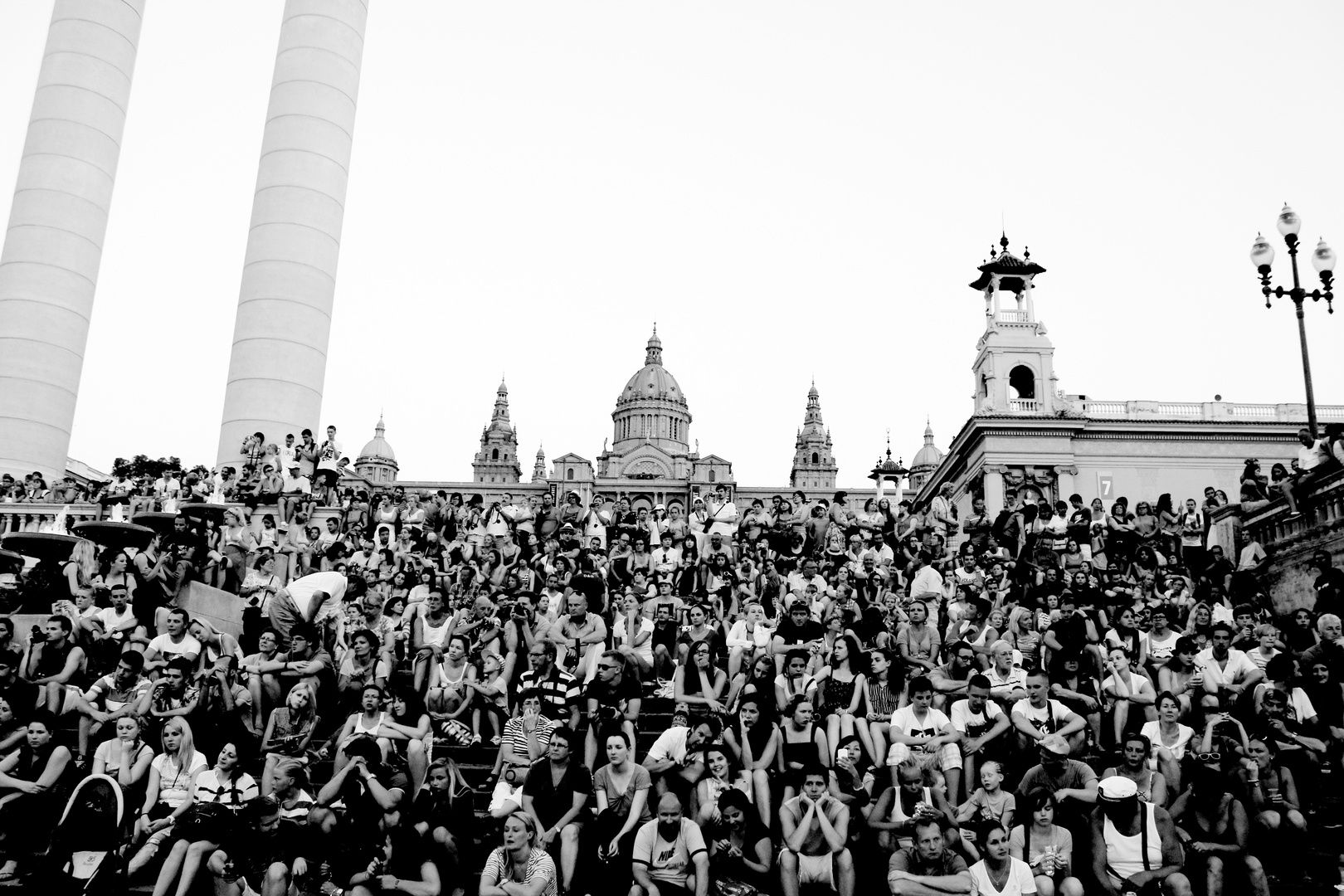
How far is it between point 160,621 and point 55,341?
16223 millimetres

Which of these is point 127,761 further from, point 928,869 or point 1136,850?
point 1136,850

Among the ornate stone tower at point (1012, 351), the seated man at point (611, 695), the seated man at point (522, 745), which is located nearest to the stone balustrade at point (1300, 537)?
the seated man at point (611, 695)

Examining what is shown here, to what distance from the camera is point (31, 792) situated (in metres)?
7.84

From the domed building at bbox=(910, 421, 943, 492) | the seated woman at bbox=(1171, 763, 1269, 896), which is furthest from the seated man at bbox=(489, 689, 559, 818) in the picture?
the domed building at bbox=(910, 421, 943, 492)

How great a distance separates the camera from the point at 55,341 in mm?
23672

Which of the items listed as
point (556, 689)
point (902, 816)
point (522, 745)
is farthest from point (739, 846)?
point (556, 689)

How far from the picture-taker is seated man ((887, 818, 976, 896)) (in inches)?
269

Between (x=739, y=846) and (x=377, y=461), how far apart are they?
128938 millimetres

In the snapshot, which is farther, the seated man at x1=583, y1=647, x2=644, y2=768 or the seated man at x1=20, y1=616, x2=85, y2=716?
the seated man at x1=20, y1=616, x2=85, y2=716

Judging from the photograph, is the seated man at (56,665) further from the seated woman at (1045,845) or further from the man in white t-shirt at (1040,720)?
the man in white t-shirt at (1040,720)

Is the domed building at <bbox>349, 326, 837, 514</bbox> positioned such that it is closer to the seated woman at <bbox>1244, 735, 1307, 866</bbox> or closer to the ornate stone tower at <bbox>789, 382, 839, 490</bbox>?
the ornate stone tower at <bbox>789, 382, 839, 490</bbox>

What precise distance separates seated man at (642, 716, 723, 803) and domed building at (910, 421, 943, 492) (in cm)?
8244

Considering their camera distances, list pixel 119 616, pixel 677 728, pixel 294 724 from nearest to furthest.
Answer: pixel 677 728
pixel 294 724
pixel 119 616

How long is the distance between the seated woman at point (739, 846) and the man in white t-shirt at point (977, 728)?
1868 millimetres
